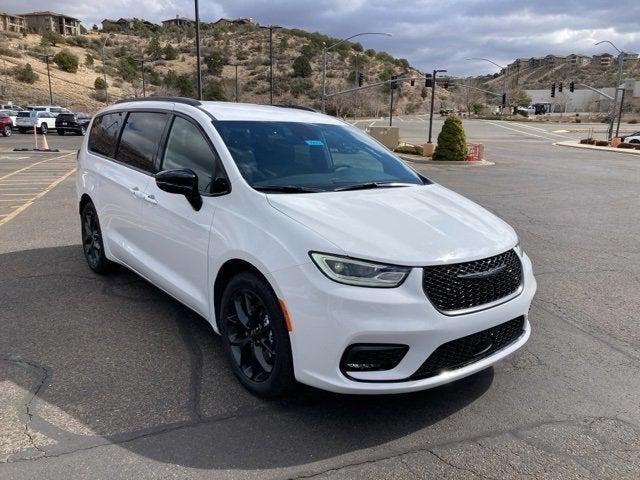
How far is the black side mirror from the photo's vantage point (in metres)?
3.53

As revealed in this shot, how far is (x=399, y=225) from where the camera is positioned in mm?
3145

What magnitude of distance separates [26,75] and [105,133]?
75866 millimetres

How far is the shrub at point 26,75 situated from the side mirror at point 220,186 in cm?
7808

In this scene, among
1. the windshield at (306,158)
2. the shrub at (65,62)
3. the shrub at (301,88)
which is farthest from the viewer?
the shrub at (301,88)

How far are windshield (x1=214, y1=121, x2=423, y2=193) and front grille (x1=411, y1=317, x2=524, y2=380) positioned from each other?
52.5 inches

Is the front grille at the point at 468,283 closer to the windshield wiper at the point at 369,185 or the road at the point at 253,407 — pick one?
the road at the point at 253,407

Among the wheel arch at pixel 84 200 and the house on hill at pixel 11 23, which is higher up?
the house on hill at pixel 11 23

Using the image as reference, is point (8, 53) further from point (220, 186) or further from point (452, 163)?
point (220, 186)

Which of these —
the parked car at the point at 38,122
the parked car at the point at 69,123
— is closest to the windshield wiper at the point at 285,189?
the parked car at the point at 69,123

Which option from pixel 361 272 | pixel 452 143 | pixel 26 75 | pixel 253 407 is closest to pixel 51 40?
pixel 26 75

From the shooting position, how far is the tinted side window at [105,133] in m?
5.22

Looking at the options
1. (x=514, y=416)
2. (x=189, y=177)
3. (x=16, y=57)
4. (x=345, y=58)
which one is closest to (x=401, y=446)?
(x=514, y=416)

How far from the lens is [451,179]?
16.7 meters

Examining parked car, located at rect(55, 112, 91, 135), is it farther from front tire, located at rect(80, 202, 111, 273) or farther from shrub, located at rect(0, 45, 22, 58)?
shrub, located at rect(0, 45, 22, 58)
